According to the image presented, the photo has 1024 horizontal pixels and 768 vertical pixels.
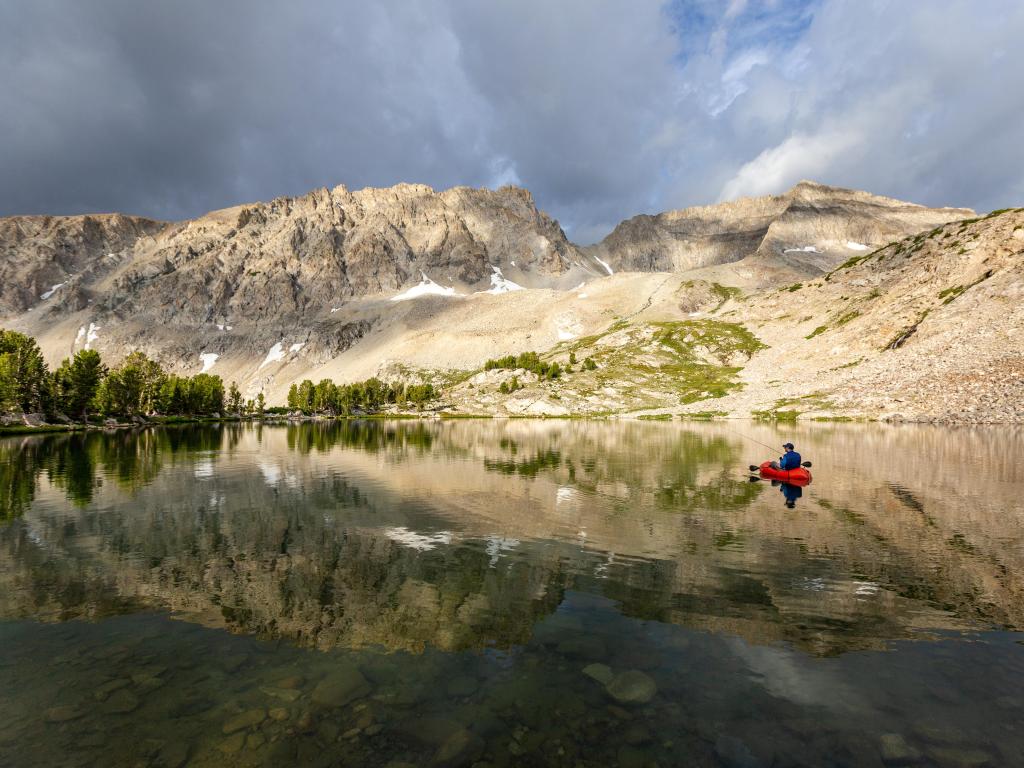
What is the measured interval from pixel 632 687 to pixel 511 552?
1120 cm

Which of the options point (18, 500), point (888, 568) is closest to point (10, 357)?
point (18, 500)

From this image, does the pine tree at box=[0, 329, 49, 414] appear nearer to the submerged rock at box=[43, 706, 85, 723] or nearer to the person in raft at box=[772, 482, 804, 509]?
the submerged rock at box=[43, 706, 85, 723]

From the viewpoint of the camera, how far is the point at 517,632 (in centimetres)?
1533

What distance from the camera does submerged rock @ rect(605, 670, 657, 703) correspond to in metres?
11.8

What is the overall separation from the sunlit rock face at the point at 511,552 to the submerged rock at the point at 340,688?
1630 mm

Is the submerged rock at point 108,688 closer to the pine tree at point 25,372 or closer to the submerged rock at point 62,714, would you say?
the submerged rock at point 62,714

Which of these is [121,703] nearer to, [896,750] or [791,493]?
[896,750]

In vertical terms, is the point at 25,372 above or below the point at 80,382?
above

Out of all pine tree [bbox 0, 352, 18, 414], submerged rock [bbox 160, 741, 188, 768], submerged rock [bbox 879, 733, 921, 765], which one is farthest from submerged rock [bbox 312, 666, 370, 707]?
pine tree [bbox 0, 352, 18, 414]

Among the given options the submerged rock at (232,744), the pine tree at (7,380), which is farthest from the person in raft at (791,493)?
the pine tree at (7,380)

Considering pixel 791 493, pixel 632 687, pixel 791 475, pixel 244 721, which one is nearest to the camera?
pixel 244 721

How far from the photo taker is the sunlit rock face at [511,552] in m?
16.2

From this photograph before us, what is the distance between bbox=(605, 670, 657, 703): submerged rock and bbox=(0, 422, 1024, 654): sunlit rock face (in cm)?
334

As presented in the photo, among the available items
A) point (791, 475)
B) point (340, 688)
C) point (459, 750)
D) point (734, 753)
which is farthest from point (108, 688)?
point (791, 475)
